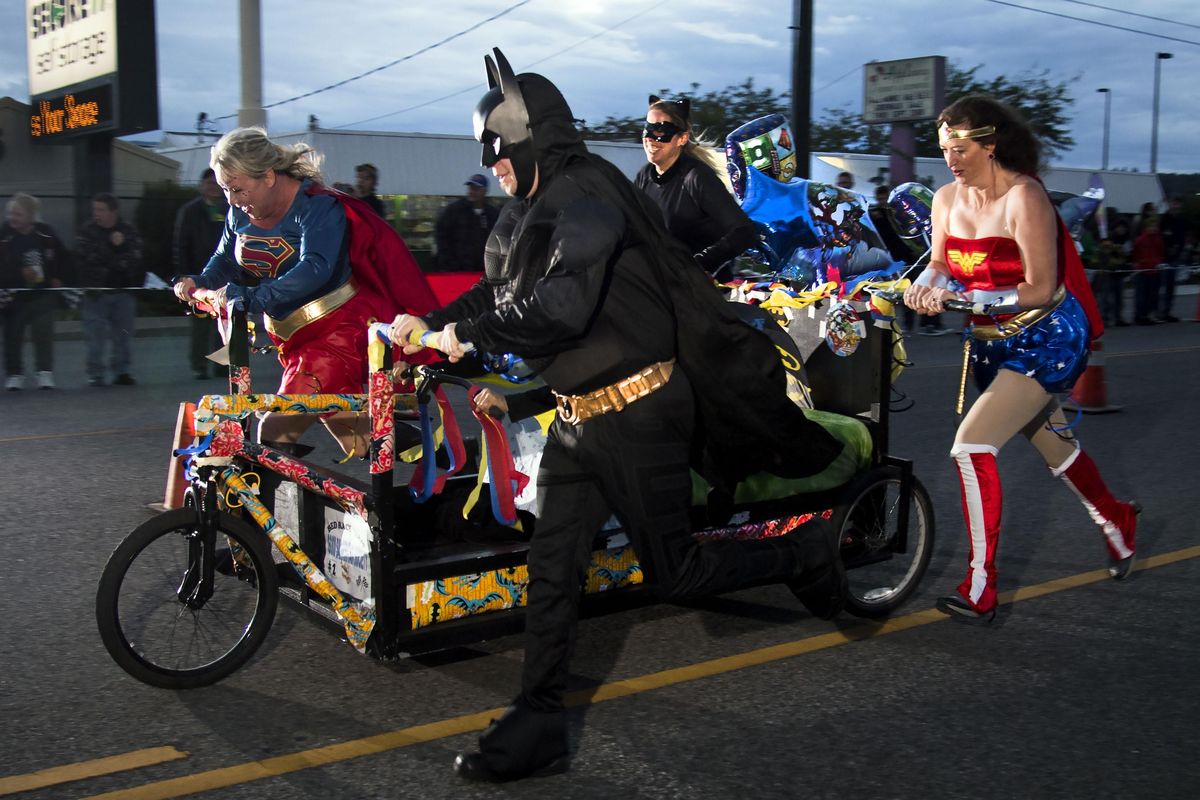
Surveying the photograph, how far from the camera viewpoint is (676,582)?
395 centimetres

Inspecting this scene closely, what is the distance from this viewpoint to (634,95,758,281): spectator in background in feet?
19.8

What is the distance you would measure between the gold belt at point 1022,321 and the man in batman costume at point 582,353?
1.37m

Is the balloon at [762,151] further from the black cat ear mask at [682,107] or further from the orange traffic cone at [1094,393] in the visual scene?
the orange traffic cone at [1094,393]

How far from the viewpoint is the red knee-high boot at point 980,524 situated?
16.0 feet

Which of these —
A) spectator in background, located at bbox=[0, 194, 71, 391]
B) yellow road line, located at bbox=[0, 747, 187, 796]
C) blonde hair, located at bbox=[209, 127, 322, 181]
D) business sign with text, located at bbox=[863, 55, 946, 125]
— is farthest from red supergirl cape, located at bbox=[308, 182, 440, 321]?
business sign with text, located at bbox=[863, 55, 946, 125]

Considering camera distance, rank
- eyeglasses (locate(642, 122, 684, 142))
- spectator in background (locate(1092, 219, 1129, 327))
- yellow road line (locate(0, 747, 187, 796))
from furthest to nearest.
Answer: spectator in background (locate(1092, 219, 1129, 327)), eyeglasses (locate(642, 122, 684, 142)), yellow road line (locate(0, 747, 187, 796))

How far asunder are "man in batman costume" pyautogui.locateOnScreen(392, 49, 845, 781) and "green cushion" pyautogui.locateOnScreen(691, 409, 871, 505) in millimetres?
765

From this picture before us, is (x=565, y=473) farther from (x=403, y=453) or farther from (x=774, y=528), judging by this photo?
(x=403, y=453)

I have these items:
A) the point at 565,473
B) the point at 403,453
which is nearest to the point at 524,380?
the point at 403,453

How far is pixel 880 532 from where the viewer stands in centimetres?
516

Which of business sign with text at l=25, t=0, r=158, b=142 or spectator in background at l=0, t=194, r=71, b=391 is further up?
business sign with text at l=25, t=0, r=158, b=142

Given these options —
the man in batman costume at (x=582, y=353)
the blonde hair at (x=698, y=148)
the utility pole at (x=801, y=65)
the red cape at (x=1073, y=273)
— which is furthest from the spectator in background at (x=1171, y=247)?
the man in batman costume at (x=582, y=353)

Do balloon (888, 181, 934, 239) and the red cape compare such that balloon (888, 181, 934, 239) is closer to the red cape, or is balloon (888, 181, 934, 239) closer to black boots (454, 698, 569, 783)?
the red cape

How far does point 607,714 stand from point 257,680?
121 centimetres
